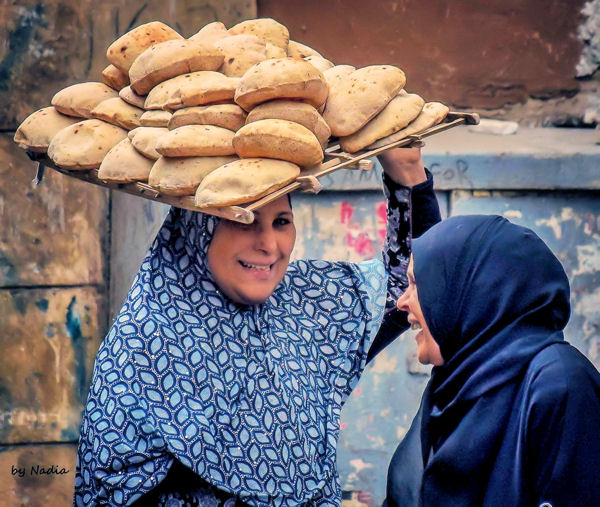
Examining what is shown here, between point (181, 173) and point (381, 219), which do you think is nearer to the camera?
point (181, 173)

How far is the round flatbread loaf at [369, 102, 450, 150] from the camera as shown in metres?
2.30

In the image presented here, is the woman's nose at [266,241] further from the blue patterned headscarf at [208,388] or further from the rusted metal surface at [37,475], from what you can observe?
the rusted metal surface at [37,475]

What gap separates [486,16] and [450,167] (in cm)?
73

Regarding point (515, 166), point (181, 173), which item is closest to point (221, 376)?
point (181, 173)

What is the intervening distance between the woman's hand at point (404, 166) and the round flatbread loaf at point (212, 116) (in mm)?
542

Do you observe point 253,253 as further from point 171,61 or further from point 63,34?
point 63,34

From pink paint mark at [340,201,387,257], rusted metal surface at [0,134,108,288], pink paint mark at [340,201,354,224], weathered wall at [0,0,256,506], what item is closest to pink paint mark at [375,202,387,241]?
pink paint mark at [340,201,387,257]

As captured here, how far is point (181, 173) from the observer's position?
2.16 meters

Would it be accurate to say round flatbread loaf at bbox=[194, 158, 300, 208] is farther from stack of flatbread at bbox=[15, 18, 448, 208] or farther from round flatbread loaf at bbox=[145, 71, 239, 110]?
round flatbread loaf at bbox=[145, 71, 239, 110]

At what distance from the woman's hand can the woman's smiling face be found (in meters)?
0.35

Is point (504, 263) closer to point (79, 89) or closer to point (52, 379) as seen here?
point (79, 89)

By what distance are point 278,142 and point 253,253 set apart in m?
0.42

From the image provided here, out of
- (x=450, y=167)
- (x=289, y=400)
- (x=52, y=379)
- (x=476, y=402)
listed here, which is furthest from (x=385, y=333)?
(x=52, y=379)

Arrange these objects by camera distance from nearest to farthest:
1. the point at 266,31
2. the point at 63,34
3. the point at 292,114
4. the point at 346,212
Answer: the point at 292,114 → the point at 266,31 → the point at 63,34 → the point at 346,212
